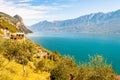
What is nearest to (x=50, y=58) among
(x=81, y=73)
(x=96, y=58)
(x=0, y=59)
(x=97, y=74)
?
(x=96, y=58)

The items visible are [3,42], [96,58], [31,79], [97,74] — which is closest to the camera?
[97,74]

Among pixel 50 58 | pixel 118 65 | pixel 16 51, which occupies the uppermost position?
pixel 16 51

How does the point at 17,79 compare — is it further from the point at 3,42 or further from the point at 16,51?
the point at 3,42

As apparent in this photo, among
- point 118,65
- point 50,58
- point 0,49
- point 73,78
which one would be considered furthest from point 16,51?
point 118,65

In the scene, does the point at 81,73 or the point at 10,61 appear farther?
the point at 10,61

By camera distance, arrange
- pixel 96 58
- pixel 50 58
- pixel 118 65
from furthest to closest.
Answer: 1. pixel 118 65
2. pixel 50 58
3. pixel 96 58

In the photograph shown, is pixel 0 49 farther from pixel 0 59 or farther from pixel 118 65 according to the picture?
pixel 118 65

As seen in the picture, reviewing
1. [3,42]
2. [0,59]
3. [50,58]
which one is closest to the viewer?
[0,59]

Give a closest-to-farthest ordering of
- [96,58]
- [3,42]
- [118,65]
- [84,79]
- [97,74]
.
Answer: [97,74], [84,79], [3,42], [96,58], [118,65]

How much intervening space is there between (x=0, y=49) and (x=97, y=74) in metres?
32.4

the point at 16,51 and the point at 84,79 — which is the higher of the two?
the point at 16,51

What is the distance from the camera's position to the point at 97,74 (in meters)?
58.6

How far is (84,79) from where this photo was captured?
64.0 meters

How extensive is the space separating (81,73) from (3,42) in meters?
27.3
